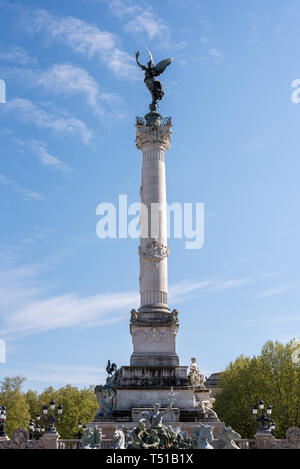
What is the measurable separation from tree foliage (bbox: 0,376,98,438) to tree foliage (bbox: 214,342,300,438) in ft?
62.7

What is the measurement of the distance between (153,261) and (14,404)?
3270cm

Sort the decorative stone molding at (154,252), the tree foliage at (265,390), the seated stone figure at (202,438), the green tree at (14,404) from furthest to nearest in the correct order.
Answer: the green tree at (14,404) < the tree foliage at (265,390) < the decorative stone molding at (154,252) < the seated stone figure at (202,438)

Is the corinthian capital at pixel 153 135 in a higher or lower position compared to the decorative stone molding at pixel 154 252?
higher

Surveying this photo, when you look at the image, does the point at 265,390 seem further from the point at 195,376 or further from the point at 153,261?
the point at 153,261

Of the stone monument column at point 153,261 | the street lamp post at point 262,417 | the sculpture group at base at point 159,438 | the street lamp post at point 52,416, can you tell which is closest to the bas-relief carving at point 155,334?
the stone monument column at point 153,261

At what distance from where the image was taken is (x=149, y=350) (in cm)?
3516

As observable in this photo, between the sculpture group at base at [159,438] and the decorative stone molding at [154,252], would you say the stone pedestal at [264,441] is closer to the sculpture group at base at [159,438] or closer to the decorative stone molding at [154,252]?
the sculpture group at base at [159,438]

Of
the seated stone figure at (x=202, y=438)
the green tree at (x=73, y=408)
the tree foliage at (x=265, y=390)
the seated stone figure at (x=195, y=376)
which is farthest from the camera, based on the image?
the green tree at (x=73, y=408)

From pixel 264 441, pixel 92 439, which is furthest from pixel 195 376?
pixel 92 439

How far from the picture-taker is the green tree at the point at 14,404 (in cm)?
5859

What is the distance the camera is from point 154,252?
122 feet

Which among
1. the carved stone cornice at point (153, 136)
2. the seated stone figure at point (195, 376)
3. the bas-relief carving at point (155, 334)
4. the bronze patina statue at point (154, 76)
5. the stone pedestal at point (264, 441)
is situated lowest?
the stone pedestal at point (264, 441)

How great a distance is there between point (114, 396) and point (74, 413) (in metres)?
36.7
